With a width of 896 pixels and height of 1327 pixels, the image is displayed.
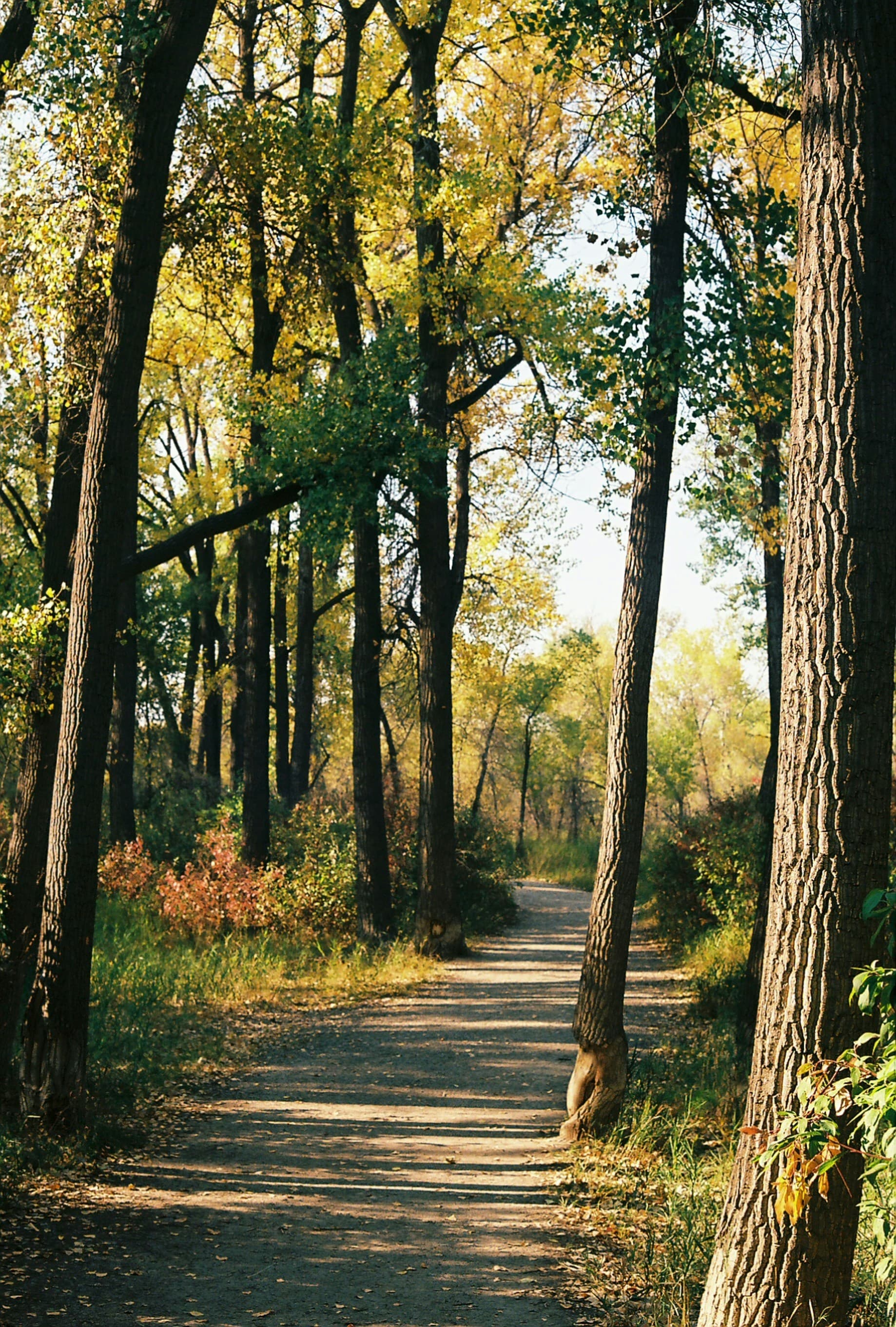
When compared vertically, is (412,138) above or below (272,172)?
above

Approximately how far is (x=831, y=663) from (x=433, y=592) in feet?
39.5

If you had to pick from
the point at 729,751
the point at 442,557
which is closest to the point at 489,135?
the point at 442,557

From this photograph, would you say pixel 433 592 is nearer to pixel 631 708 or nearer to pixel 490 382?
pixel 490 382

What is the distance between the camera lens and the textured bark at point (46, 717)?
789cm

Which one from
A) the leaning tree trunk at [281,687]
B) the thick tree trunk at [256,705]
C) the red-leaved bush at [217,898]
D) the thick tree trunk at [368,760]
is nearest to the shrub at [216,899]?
the red-leaved bush at [217,898]

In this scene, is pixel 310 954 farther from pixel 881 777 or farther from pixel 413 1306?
pixel 881 777

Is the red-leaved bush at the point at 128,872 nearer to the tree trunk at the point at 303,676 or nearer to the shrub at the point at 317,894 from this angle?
the shrub at the point at 317,894

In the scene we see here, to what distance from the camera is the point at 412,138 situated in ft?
47.9

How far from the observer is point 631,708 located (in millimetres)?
8289

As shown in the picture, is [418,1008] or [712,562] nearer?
[418,1008]

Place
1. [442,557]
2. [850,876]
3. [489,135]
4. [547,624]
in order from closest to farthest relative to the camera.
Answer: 1. [850,876]
2. [442,557]
3. [489,135]
4. [547,624]

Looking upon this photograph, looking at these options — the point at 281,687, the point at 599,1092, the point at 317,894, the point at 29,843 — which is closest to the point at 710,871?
the point at 317,894

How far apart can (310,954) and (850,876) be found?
12148 mm

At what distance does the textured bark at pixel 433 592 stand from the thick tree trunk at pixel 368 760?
2.12ft
